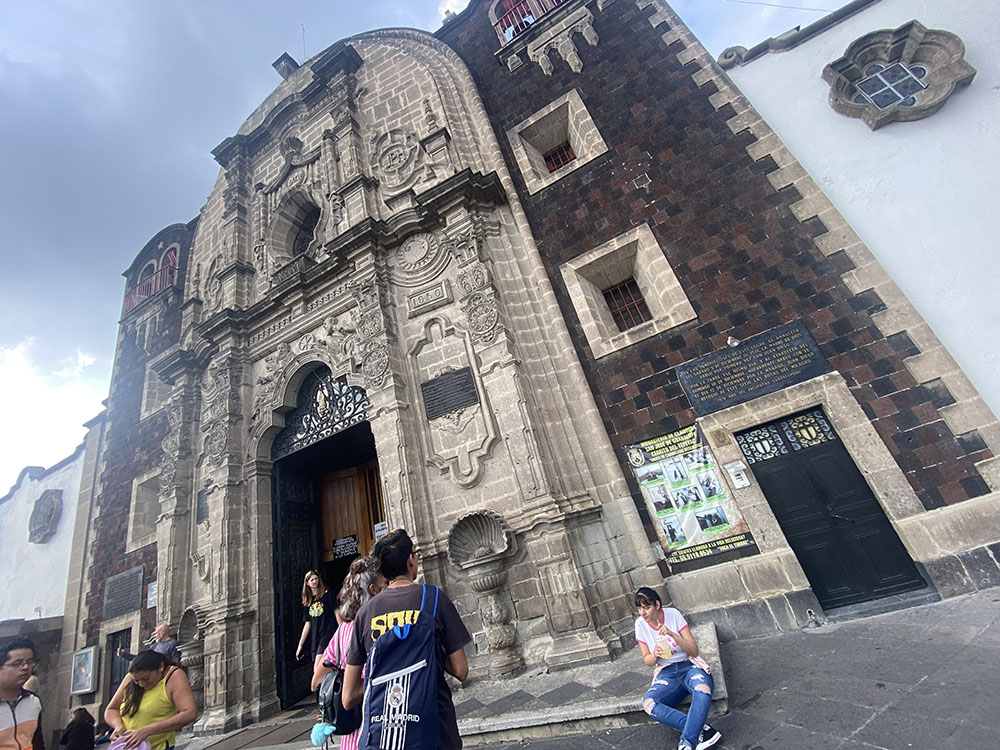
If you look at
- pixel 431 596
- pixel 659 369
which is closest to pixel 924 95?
pixel 659 369

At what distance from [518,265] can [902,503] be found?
6.19 m

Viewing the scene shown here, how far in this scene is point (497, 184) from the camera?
809 cm

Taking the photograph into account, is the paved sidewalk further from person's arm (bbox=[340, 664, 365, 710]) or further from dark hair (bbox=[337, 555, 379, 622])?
person's arm (bbox=[340, 664, 365, 710])

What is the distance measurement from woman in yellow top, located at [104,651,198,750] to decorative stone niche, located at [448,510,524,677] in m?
Result: 3.11

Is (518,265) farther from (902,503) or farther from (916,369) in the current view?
(902,503)

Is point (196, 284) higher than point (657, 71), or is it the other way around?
point (196, 284)

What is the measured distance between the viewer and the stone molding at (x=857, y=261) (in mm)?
4855

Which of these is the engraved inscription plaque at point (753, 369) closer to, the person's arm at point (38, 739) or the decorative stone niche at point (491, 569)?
the decorative stone niche at point (491, 569)

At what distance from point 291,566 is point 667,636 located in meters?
7.66

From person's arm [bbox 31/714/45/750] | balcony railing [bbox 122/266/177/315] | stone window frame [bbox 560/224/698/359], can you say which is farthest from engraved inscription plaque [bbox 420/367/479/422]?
balcony railing [bbox 122/266/177/315]

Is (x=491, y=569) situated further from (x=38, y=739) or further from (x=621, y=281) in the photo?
(x=621, y=281)

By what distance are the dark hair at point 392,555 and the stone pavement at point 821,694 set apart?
2.18m

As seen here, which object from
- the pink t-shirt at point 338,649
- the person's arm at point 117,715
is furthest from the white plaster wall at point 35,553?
the pink t-shirt at point 338,649

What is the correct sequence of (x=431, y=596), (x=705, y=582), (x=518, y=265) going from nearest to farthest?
1. (x=431, y=596)
2. (x=705, y=582)
3. (x=518, y=265)
